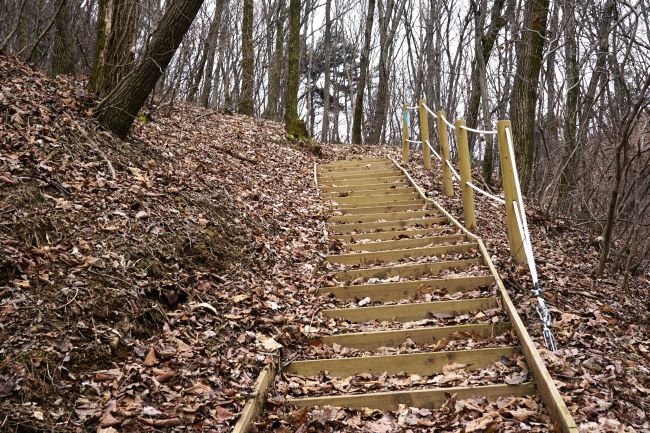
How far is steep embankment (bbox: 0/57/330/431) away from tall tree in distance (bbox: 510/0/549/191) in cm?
406

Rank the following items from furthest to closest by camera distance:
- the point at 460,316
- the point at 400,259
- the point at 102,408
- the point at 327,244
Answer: the point at 327,244
the point at 400,259
the point at 460,316
the point at 102,408

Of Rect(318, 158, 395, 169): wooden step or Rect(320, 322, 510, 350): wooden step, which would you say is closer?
Rect(320, 322, 510, 350): wooden step

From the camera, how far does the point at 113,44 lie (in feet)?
24.5

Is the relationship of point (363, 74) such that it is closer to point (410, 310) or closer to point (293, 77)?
point (293, 77)

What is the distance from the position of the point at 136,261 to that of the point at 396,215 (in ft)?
15.9

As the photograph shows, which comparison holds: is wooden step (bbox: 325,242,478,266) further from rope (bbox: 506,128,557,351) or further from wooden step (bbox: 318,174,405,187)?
wooden step (bbox: 318,174,405,187)

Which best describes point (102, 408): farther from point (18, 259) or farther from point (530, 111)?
point (530, 111)

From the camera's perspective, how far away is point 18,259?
3.74 m

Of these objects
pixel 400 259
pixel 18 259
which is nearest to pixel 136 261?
pixel 18 259

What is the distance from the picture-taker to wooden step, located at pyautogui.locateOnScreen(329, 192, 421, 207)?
940cm

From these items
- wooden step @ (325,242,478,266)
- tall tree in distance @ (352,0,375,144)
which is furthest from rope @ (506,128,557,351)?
tall tree in distance @ (352,0,375,144)

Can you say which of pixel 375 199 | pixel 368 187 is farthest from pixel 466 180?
pixel 368 187

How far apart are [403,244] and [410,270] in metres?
1.11

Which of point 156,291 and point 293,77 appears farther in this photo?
point 293,77
